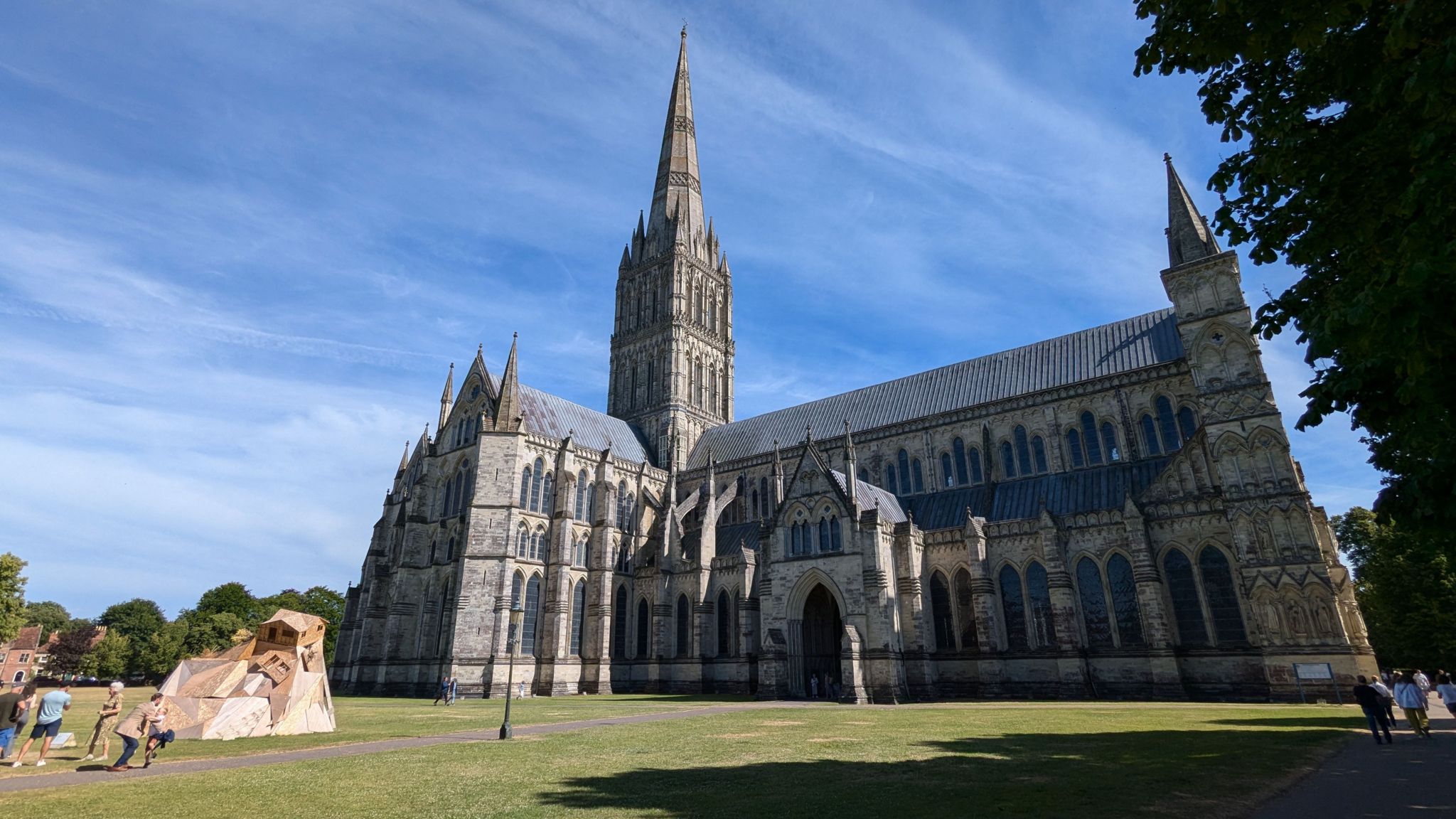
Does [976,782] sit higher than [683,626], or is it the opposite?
[683,626]

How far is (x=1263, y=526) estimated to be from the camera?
2862cm

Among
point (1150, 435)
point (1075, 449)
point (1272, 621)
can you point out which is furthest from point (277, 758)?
point (1150, 435)

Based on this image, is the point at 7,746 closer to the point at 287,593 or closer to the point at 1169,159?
the point at 1169,159

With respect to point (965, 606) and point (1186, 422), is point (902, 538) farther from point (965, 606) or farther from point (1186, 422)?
point (1186, 422)

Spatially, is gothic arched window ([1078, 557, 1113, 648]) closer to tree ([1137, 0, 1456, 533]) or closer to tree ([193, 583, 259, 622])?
tree ([1137, 0, 1456, 533])

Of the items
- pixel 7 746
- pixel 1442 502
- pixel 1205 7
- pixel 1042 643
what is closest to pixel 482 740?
pixel 7 746

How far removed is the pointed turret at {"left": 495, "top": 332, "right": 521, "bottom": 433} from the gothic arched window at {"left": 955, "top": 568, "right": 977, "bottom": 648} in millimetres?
27311

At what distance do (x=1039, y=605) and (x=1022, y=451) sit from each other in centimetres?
968

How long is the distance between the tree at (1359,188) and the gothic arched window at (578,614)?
40462mm

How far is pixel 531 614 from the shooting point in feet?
144

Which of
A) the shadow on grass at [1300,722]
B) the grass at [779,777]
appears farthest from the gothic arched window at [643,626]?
the shadow on grass at [1300,722]

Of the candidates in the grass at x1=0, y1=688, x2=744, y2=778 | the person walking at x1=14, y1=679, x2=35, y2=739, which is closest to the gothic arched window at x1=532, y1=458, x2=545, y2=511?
the grass at x1=0, y1=688, x2=744, y2=778

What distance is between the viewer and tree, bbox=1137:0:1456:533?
5926 millimetres

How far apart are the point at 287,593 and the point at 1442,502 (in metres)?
103
